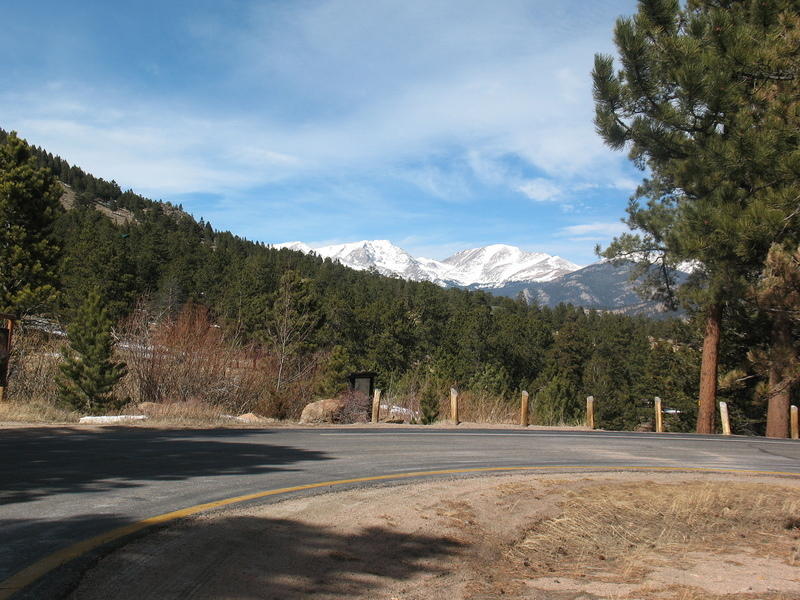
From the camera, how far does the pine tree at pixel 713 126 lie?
14703mm

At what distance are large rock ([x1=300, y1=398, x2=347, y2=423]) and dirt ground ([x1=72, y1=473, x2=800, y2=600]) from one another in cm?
1047

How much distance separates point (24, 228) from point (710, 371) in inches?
1399

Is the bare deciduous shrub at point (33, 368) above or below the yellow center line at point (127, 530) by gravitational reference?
above

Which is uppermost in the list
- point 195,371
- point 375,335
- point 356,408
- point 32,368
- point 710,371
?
point 375,335

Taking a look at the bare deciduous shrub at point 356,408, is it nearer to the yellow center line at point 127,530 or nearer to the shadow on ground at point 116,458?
the shadow on ground at point 116,458

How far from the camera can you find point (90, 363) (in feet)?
66.1

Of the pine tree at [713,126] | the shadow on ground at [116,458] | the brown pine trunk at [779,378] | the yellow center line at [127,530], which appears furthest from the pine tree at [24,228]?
the brown pine trunk at [779,378]

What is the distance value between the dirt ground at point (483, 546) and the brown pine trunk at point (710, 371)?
41.1 ft

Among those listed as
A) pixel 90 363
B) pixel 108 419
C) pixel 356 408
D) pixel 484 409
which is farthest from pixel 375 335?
pixel 108 419

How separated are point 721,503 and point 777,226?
367 inches

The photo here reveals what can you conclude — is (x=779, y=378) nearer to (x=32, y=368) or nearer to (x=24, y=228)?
(x=32, y=368)

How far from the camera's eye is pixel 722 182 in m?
17.3

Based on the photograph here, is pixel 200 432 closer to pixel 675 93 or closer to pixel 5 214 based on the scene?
pixel 675 93

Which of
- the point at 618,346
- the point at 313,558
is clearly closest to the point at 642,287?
the point at 313,558
